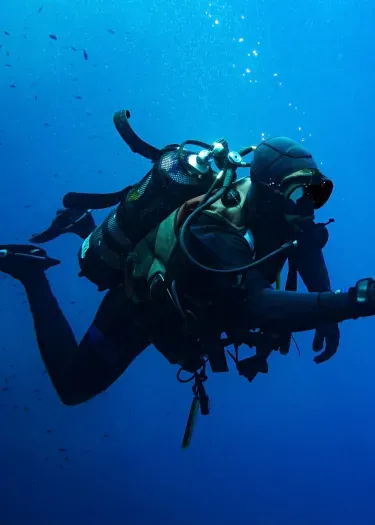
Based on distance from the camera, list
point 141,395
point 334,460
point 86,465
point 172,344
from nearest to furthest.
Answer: point 172,344, point 86,465, point 141,395, point 334,460

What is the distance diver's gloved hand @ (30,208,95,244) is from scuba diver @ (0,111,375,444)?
1.38 feet

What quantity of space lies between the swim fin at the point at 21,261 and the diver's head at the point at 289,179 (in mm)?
2133

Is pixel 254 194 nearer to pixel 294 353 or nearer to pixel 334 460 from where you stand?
pixel 294 353

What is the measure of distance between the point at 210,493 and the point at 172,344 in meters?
22.3

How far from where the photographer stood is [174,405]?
850 inches

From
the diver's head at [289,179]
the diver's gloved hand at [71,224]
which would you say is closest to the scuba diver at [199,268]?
the diver's head at [289,179]

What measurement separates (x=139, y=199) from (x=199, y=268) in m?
0.88

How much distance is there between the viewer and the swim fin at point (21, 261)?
3824 mm

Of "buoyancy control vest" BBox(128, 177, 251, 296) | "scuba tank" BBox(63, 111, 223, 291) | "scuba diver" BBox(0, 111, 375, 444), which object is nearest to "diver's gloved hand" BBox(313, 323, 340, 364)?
"scuba diver" BBox(0, 111, 375, 444)

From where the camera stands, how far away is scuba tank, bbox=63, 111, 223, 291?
9.66ft

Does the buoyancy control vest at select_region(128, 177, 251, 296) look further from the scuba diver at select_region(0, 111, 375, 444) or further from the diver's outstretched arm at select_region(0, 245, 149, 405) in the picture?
the diver's outstretched arm at select_region(0, 245, 149, 405)

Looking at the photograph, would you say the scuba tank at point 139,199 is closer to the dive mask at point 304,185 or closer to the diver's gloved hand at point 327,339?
the dive mask at point 304,185

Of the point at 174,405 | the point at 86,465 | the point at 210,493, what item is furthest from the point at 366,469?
the point at 86,465

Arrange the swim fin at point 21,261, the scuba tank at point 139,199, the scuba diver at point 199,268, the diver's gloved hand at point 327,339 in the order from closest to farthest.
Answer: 1. the scuba diver at point 199,268
2. the scuba tank at point 139,199
3. the diver's gloved hand at point 327,339
4. the swim fin at point 21,261
